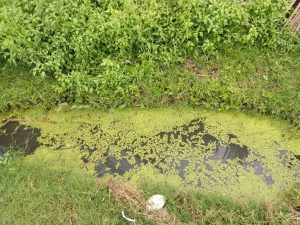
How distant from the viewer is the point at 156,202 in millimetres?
3123

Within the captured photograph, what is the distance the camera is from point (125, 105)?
13.0 ft

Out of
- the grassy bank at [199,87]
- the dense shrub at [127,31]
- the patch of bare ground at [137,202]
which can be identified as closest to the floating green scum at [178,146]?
the grassy bank at [199,87]

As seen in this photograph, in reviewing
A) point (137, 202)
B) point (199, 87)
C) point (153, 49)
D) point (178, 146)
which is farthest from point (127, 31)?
point (137, 202)

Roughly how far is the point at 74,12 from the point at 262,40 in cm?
210

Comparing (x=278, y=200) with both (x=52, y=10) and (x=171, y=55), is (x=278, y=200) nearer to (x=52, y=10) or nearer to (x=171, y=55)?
(x=171, y=55)

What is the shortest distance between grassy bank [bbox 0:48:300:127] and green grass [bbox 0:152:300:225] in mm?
877

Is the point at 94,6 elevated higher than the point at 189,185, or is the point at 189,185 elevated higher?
the point at 94,6

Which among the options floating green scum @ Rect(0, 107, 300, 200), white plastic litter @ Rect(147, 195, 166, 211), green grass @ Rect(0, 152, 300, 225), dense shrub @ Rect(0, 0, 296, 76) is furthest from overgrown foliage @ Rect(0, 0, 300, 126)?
white plastic litter @ Rect(147, 195, 166, 211)

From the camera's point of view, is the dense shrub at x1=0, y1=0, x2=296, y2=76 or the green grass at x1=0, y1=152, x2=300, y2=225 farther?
the dense shrub at x1=0, y1=0, x2=296, y2=76

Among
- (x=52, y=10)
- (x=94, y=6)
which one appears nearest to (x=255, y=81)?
(x=94, y=6)

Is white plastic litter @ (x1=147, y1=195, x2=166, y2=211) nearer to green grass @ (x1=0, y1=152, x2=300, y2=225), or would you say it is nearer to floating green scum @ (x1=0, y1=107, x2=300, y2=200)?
green grass @ (x1=0, y1=152, x2=300, y2=225)

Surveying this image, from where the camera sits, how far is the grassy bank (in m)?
3.81

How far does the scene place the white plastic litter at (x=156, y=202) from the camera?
3105 mm

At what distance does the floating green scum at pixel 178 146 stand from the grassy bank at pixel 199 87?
0.36 ft
